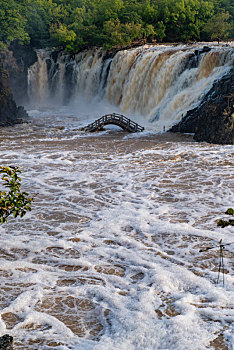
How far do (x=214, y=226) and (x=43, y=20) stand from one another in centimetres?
4863

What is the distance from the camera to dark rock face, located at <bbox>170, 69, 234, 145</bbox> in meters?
19.7

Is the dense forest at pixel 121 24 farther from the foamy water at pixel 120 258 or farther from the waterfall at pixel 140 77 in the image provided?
the foamy water at pixel 120 258

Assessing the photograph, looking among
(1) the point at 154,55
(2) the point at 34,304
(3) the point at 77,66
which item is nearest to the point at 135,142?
(1) the point at 154,55

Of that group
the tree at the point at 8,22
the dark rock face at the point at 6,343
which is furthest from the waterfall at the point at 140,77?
the dark rock face at the point at 6,343

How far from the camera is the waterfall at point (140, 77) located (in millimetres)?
24594

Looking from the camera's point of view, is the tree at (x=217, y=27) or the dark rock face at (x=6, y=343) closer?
the dark rock face at (x=6, y=343)

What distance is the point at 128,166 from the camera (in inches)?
649

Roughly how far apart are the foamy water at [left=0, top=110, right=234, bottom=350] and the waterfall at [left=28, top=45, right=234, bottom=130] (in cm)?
891

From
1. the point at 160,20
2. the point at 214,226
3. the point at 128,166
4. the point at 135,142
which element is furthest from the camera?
the point at 160,20

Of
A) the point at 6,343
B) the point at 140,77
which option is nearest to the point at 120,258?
the point at 6,343

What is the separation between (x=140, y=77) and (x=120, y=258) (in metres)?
22.5

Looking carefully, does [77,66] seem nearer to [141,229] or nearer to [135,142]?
[135,142]

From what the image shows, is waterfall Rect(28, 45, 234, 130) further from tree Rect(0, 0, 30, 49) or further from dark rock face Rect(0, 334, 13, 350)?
dark rock face Rect(0, 334, 13, 350)

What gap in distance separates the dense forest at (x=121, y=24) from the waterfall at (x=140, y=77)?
306cm
